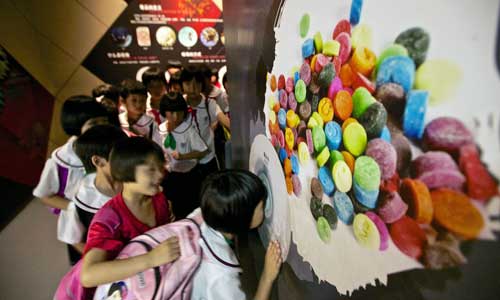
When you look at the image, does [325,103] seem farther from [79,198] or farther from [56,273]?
[56,273]

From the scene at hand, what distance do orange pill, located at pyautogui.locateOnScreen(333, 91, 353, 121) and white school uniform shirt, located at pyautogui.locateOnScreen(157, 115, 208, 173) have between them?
1.36 metres

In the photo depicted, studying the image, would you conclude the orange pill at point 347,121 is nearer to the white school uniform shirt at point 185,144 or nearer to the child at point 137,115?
the white school uniform shirt at point 185,144

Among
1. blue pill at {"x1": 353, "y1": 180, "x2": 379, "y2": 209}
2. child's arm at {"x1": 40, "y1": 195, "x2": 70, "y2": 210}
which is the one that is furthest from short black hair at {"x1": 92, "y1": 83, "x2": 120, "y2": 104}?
blue pill at {"x1": 353, "y1": 180, "x2": 379, "y2": 209}

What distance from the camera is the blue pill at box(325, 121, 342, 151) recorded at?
2.10ft

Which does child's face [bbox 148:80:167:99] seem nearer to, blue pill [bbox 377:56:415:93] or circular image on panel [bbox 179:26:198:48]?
circular image on panel [bbox 179:26:198:48]

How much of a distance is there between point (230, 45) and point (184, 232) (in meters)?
0.94

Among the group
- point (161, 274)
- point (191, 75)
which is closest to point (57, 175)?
point (161, 274)

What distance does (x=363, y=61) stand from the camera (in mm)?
540

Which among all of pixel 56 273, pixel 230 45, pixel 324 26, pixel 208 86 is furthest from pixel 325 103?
pixel 56 273

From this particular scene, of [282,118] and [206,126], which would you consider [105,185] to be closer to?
[282,118]

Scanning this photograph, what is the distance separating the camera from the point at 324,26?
0.66 meters

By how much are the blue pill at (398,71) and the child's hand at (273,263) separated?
0.76m

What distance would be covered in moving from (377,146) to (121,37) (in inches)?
145

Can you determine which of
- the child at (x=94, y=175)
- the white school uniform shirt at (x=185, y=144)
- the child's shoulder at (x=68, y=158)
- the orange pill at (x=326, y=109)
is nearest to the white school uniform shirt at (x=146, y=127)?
the white school uniform shirt at (x=185, y=144)
